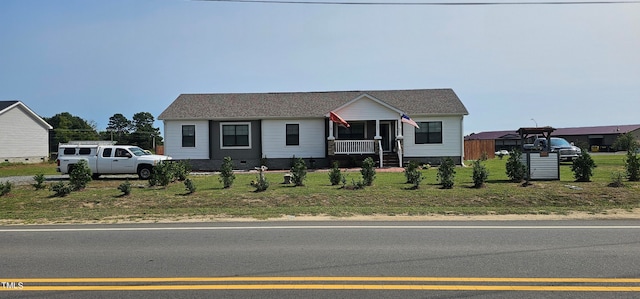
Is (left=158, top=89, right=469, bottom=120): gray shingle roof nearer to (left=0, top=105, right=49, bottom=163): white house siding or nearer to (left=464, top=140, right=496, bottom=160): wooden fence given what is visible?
(left=464, top=140, right=496, bottom=160): wooden fence

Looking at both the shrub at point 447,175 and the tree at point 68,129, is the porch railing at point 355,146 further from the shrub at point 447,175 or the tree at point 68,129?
the tree at point 68,129

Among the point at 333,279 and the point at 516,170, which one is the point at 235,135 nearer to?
the point at 516,170

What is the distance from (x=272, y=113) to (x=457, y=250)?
73.5ft

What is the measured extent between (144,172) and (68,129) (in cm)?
7787

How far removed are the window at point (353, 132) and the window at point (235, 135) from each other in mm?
6058

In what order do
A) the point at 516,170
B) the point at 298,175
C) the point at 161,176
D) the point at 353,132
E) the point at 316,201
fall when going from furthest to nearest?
the point at 353,132, the point at 161,176, the point at 298,175, the point at 516,170, the point at 316,201

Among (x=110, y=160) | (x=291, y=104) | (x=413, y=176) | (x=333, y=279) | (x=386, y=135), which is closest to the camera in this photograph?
(x=333, y=279)

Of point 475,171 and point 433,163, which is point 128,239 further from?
point 433,163

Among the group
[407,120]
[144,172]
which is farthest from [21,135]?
[407,120]

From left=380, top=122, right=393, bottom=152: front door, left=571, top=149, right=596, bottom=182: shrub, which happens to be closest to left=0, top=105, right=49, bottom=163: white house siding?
left=380, top=122, right=393, bottom=152: front door

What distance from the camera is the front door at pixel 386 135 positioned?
29.2 m

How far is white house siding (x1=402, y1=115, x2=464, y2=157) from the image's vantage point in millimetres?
28219

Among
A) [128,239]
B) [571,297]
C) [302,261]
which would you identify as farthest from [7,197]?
[571,297]

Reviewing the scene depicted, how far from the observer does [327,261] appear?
6.54m
